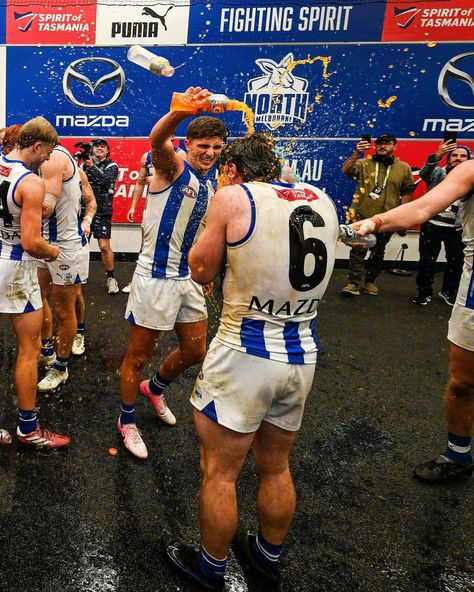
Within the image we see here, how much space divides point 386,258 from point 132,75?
4997 millimetres

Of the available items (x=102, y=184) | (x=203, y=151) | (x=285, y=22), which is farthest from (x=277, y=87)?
(x=203, y=151)

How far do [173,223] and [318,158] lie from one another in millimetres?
5081

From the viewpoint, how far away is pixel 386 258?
7.68 m

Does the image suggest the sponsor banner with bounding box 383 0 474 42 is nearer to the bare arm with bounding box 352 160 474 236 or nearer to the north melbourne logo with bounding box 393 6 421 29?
the north melbourne logo with bounding box 393 6 421 29

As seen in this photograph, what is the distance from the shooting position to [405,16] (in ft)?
21.7

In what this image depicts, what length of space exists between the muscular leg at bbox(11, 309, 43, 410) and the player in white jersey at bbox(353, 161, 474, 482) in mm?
2203

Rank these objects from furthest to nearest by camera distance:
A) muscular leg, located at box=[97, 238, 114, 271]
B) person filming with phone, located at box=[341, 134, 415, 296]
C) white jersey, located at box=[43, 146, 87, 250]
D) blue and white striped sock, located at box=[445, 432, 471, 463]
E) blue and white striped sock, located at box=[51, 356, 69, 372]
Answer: person filming with phone, located at box=[341, 134, 415, 296]
muscular leg, located at box=[97, 238, 114, 271]
blue and white striped sock, located at box=[51, 356, 69, 372]
white jersey, located at box=[43, 146, 87, 250]
blue and white striped sock, located at box=[445, 432, 471, 463]

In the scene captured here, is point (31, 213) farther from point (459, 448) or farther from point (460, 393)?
point (459, 448)

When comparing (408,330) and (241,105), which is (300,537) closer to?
(408,330)

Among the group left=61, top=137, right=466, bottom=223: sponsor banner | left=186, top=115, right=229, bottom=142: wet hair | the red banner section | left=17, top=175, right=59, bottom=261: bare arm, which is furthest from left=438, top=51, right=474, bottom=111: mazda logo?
left=17, top=175, right=59, bottom=261: bare arm

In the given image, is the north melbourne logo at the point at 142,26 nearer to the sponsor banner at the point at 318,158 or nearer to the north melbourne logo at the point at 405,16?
the sponsor banner at the point at 318,158

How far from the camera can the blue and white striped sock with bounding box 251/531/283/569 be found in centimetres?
199

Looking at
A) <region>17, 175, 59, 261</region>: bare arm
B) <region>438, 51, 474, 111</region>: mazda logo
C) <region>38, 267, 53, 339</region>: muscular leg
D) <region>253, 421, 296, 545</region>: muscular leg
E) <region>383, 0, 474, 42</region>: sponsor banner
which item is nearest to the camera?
<region>253, 421, 296, 545</region>: muscular leg

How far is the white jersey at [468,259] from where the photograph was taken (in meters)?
2.50
